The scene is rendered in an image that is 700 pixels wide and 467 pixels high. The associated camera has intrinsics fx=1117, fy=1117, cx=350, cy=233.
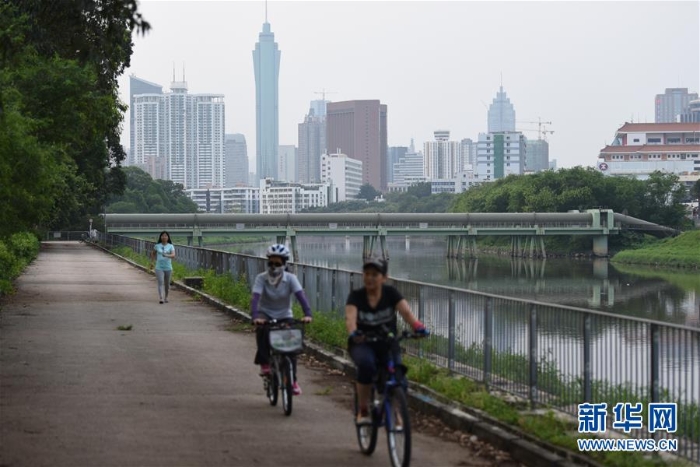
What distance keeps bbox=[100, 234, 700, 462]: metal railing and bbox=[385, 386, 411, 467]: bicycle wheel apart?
7.10 feet

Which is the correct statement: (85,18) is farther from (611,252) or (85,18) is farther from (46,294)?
(611,252)

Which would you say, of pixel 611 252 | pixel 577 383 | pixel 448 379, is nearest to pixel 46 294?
pixel 448 379

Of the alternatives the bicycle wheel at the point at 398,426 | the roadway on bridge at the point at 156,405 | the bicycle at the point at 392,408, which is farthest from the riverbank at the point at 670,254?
the bicycle wheel at the point at 398,426

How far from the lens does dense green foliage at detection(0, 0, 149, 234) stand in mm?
20000

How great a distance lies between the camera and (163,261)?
26.1 meters

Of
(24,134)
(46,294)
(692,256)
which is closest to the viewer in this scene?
(24,134)

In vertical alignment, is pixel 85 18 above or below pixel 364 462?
above

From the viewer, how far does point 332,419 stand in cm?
1137

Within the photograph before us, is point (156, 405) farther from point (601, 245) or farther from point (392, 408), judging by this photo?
point (601, 245)

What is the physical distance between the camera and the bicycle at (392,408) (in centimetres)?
854

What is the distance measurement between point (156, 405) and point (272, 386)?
4.18 feet

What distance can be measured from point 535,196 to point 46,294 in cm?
8638

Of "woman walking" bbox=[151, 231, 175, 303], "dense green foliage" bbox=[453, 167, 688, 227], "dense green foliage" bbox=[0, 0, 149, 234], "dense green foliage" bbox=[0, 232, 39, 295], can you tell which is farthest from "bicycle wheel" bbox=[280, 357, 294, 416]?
"dense green foliage" bbox=[453, 167, 688, 227]

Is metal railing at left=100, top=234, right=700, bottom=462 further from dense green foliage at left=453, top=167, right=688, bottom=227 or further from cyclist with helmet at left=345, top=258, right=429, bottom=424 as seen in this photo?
dense green foliage at left=453, top=167, right=688, bottom=227
